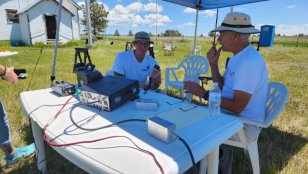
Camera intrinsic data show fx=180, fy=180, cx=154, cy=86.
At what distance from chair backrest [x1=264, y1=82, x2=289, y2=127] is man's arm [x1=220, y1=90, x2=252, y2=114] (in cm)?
24

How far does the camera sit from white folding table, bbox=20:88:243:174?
2.70ft

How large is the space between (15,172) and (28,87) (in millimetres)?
3269

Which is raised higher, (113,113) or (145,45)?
(145,45)

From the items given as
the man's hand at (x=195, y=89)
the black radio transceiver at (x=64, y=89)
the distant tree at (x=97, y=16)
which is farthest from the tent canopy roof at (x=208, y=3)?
the distant tree at (x=97, y=16)

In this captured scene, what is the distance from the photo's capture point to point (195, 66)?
3887 mm

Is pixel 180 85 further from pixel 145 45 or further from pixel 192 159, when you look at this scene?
pixel 192 159

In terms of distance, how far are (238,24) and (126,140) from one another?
5.24 ft

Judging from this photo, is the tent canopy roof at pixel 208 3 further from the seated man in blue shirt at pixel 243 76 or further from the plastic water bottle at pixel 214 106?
the plastic water bottle at pixel 214 106

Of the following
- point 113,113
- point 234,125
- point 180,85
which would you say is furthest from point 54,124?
point 180,85

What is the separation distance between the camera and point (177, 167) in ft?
2.66

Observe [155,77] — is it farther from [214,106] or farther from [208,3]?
[208,3]

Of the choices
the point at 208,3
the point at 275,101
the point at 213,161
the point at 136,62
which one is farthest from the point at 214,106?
the point at 208,3

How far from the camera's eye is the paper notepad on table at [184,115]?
46.8 inches

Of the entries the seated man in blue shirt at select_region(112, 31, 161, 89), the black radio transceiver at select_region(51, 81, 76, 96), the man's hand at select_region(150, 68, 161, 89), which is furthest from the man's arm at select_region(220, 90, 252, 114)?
the black radio transceiver at select_region(51, 81, 76, 96)
